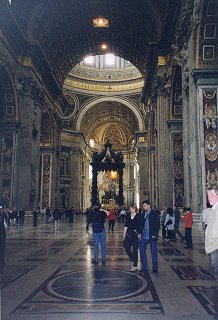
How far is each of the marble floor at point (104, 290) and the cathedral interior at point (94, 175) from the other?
20 mm

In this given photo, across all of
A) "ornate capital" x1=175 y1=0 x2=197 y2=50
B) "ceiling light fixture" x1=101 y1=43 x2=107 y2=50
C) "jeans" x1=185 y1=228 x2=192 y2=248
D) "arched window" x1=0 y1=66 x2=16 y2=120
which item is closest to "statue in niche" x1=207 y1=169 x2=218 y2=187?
"jeans" x1=185 y1=228 x2=192 y2=248

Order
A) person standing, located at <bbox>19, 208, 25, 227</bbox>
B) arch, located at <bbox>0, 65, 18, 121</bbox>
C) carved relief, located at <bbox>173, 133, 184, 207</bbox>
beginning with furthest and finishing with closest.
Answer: arch, located at <bbox>0, 65, 18, 121</bbox> → person standing, located at <bbox>19, 208, 25, 227</bbox> → carved relief, located at <bbox>173, 133, 184, 207</bbox>

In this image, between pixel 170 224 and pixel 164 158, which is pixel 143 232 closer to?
pixel 170 224

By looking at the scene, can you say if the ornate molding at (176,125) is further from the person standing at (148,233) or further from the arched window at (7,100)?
the person standing at (148,233)

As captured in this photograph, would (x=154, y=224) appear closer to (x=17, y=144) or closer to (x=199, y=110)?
(x=199, y=110)

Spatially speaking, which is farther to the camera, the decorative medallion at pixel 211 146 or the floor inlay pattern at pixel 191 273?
the decorative medallion at pixel 211 146

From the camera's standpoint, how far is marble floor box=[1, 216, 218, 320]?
12.6ft

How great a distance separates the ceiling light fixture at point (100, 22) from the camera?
2607 centimetres

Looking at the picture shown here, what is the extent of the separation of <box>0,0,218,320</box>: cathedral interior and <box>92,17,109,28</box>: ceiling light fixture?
77 mm

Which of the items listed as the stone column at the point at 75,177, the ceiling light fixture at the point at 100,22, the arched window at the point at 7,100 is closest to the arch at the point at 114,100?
the stone column at the point at 75,177

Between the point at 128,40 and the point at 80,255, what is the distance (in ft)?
77.4

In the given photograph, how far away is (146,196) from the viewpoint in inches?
1706

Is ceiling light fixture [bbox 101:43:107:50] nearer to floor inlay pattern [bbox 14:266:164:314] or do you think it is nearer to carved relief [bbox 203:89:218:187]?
carved relief [bbox 203:89:218:187]

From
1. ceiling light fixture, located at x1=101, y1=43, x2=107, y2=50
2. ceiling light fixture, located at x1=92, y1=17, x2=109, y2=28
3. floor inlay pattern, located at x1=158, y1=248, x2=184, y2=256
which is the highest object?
ceiling light fixture, located at x1=101, y1=43, x2=107, y2=50
